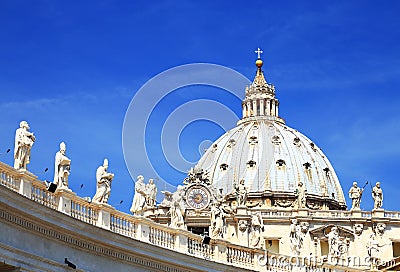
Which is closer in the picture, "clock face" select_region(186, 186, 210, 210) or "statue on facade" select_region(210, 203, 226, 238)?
"statue on facade" select_region(210, 203, 226, 238)

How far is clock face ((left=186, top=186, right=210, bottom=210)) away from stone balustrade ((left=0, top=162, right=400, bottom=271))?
5294 centimetres

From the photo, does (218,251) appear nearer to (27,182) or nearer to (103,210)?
(103,210)

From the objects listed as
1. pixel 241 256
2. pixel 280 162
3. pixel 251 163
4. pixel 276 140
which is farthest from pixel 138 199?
pixel 276 140

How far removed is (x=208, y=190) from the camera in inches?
4181

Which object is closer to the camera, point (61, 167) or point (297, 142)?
point (61, 167)

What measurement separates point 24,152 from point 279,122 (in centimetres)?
12918

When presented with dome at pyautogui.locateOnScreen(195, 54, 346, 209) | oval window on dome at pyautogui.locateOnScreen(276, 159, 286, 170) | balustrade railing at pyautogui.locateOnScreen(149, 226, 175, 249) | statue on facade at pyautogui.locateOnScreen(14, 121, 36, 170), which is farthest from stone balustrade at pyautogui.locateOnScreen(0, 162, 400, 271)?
oval window on dome at pyautogui.locateOnScreen(276, 159, 286, 170)

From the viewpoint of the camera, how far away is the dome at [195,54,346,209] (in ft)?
470

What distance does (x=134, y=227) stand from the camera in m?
42.2

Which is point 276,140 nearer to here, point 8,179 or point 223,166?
point 223,166

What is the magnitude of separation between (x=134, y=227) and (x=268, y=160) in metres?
114

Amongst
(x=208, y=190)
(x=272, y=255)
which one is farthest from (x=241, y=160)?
(x=272, y=255)

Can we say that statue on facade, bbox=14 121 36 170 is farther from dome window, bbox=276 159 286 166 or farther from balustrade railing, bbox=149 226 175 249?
dome window, bbox=276 159 286 166

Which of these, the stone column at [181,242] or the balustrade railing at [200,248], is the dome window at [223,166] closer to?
the balustrade railing at [200,248]
